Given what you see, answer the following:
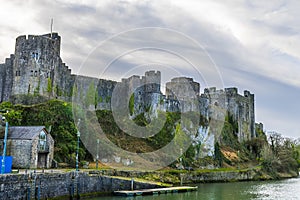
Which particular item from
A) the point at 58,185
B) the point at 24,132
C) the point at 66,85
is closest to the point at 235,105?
the point at 66,85

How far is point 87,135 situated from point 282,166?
141 feet

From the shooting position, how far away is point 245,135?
84625mm

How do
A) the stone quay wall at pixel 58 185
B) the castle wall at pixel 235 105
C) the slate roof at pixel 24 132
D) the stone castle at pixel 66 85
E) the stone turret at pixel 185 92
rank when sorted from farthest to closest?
the castle wall at pixel 235 105 → the stone turret at pixel 185 92 → the stone castle at pixel 66 85 → the slate roof at pixel 24 132 → the stone quay wall at pixel 58 185

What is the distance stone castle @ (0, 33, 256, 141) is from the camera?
4584 cm

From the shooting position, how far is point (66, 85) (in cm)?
5031

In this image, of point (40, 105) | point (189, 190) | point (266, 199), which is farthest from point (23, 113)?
point (266, 199)

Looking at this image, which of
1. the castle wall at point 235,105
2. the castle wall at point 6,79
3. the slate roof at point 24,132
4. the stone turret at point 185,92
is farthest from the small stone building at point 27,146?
the castle wall at point 235,105

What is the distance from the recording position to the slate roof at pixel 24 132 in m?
33.6

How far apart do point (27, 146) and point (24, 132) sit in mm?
1593

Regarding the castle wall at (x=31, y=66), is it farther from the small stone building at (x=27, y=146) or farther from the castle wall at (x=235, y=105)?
the castle wall at (x=235, y=105)

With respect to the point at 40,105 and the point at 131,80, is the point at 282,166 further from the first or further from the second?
the point at 40,105

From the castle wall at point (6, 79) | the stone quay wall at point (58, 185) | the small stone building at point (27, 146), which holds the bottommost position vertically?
the stone quay wall at point (58, 185)

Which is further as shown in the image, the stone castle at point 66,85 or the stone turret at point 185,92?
the stone turret at point 185,92

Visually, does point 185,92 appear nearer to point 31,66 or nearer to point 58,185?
point 31,66
